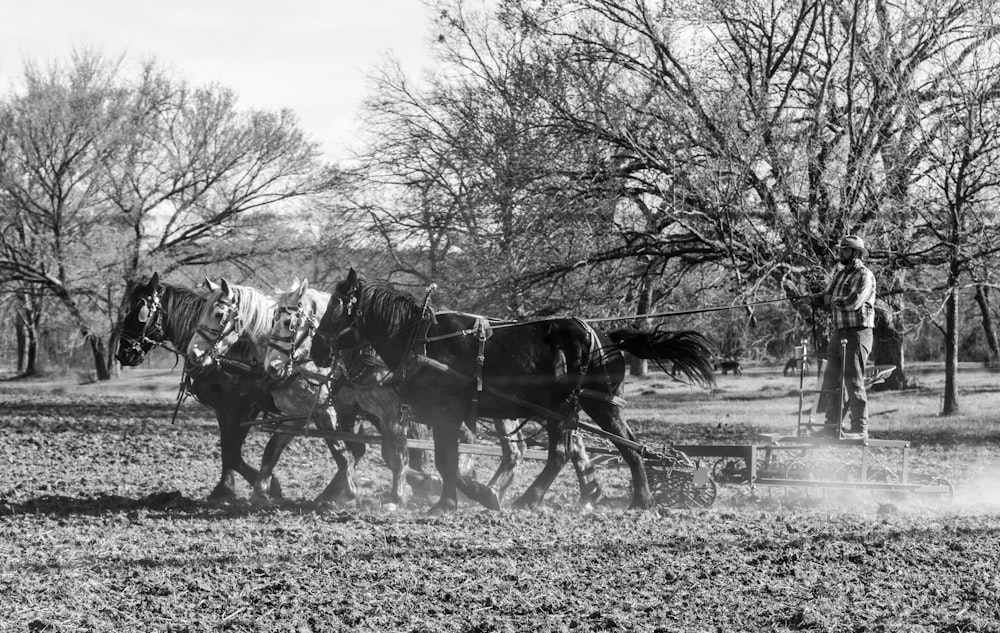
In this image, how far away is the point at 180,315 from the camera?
9594 millimetres

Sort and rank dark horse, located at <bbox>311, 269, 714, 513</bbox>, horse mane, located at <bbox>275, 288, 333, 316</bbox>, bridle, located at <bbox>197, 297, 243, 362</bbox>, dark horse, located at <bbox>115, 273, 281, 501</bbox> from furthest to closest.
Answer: horse mane, located at <bbox>275, 288, 333, 316</bbox>, dark horse, located at <bbox>115, 273, 281, 501</bbox>, bridle, located at <bbox>197, 297, 243, 362</bbox>, dark horse, located at <bbox>311, 269, 714, 513</bbox>

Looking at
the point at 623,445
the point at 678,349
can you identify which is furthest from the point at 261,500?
the point at 678,349

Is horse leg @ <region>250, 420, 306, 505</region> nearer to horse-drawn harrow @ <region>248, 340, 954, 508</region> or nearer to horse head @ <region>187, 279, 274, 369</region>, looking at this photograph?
horse-drawn harrow @ <region>248, 340, 954, 508</region>

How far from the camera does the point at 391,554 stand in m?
6.67

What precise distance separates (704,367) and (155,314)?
5073 mm

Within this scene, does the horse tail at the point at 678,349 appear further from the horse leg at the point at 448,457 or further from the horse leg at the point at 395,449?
the horse leg at the point at 395,449

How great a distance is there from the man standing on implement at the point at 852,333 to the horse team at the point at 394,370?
124 centimetres

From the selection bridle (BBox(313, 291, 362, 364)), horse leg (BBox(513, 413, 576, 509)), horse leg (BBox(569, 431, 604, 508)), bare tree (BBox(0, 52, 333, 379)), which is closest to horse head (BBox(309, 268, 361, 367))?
bridle (BBox(313, 291, 362, 364))

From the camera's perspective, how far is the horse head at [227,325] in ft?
30.7

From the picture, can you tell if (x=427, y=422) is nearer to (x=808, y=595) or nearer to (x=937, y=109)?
(x=808, y=595)

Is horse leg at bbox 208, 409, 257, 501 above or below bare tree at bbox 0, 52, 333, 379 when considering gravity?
below

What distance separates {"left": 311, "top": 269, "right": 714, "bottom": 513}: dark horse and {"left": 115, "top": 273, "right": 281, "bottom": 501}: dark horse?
1197 mm

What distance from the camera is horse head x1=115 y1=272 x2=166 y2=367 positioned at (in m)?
9.30

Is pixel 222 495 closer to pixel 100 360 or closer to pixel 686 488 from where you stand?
pixel 686 488
